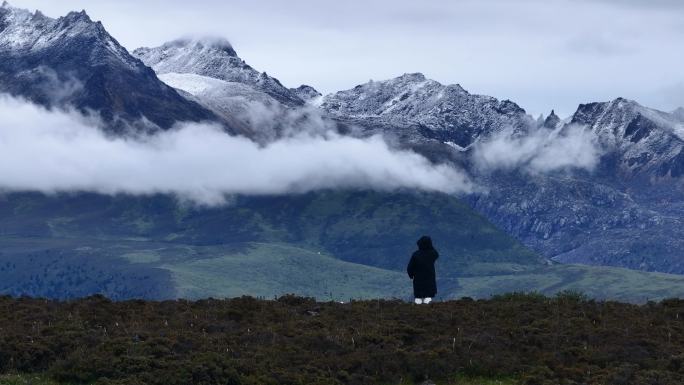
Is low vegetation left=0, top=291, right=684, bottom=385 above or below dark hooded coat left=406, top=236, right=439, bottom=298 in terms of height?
below

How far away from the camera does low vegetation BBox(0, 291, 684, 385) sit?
4334 centimetres

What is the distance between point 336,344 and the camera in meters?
48.0

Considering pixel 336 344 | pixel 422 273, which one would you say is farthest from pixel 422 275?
pixel 336 344

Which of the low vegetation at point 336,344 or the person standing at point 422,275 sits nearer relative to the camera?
the low vegetation at point 336,344

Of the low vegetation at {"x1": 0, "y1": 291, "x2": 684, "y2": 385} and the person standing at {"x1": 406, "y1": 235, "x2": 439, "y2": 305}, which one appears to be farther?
the person standing at {"x1": 406, "y1": 235, "x2": 439, "y2": 305}

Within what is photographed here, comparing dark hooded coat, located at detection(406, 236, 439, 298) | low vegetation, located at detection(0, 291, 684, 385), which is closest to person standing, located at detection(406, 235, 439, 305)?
dark hooded coat, located at detection(406, 236, 439, 298)

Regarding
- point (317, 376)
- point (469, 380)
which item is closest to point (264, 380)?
point (317, 376)

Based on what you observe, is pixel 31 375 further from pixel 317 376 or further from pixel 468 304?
pixel 468 304

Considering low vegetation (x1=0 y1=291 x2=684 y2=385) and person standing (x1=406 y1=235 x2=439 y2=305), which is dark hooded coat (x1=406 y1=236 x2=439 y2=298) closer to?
person standing (x1=406 y1=235 x2=439 y2=305)

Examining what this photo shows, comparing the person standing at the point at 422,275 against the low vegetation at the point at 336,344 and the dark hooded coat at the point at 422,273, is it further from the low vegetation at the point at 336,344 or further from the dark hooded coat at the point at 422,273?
the low vegetation at the point at 336,344

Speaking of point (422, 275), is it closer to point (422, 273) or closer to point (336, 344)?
point (422, 273)

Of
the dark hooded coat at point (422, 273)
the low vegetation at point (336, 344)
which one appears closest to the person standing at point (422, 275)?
the dark hooded coat at point (422, 273)

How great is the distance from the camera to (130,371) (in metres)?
43.2

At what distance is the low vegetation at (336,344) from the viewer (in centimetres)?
4334
